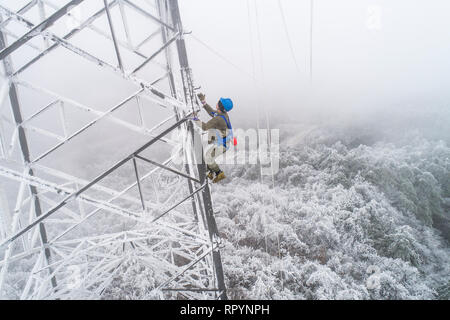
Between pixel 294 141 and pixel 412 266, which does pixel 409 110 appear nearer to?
pixel 294 141

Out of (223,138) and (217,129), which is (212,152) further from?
(217,129)

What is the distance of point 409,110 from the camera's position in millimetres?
14727

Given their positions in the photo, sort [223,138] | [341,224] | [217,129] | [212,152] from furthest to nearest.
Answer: [341,224] → [212,152] → [223,138] → [217,129]

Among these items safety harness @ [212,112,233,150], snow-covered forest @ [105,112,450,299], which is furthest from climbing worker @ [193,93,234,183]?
snow-covered forest @ [105,112,450,299]

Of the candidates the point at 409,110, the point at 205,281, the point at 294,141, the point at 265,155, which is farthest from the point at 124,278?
the point at 409,110

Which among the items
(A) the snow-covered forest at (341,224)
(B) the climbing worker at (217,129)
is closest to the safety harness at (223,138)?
(B) the climbing worker at (217,129)

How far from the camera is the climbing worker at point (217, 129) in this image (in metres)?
4.02

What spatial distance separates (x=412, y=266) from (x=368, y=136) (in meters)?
7.72

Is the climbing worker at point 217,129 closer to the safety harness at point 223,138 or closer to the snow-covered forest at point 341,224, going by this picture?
the safety harness at point 223,138

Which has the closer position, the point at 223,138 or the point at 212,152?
the point at 223,138

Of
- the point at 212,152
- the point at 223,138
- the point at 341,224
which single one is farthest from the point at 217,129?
the point at 341,224

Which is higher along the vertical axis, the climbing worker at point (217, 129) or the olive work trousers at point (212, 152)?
the climbing worker at point (217, 129)

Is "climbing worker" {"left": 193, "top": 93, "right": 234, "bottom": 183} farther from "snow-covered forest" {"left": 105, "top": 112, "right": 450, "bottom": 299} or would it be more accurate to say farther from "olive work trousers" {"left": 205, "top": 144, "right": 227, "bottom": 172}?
"snow-covered forest" {"left": 105, "top": 112, "right": 450, "bottom": 299}

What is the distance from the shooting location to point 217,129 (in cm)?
410
